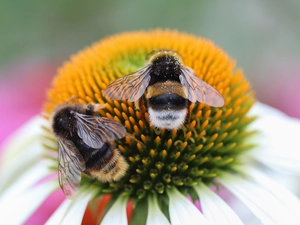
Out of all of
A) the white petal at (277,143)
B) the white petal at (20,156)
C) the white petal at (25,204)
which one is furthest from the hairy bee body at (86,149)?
the white petal at (20,156)

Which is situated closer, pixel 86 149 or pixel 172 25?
pixel 86 149

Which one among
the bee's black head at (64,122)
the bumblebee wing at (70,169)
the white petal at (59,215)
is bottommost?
the white petal at (59,215)

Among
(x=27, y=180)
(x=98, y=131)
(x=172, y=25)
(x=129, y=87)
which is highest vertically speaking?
(x=172, y=25)

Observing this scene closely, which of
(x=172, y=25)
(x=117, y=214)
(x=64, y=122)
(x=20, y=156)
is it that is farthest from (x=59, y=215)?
(x=172, y=25)

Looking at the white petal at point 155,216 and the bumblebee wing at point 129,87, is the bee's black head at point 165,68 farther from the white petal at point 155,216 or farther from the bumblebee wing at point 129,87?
the white petal at point 155,216

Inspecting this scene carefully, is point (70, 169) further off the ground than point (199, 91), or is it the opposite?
point (199, 91)

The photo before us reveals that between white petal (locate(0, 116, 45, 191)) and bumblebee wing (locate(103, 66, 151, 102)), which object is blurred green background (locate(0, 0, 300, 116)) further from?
bumblebee wing (locate(103, 66, 151, 102))

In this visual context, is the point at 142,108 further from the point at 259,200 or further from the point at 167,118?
the point at 259,200

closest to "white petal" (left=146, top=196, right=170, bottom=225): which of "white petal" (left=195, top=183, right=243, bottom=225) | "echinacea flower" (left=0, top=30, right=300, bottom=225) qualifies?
"echinacea flower" (left=0, top=30, right=300, bottom=225)
